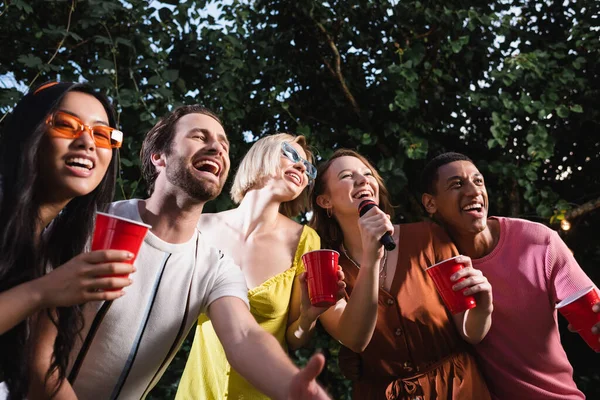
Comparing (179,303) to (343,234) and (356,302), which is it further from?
(343,234)

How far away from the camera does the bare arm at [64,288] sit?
147cm

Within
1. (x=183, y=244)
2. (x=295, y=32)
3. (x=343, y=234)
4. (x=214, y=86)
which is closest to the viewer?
(x=183, y=244)

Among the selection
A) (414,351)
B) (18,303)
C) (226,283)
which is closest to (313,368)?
(18,303)

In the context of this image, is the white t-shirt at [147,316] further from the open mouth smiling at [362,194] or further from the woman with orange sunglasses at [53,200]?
the open mouth smiling at [362,194]

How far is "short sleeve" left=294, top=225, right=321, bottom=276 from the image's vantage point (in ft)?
10.1

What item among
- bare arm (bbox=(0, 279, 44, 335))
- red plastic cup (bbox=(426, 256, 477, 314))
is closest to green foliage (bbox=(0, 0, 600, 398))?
red plastic cup (bbox=(426, 256, 477, 314))

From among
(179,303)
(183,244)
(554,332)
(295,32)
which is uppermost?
(295,32)

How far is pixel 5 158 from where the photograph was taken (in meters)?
1.78

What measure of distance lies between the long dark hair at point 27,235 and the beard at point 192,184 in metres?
0.50

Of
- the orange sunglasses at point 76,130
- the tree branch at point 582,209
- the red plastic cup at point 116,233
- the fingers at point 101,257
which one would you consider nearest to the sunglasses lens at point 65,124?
the orange sunglasses at point 76,130

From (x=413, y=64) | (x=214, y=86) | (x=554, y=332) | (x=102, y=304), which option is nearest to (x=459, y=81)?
(x=413, y=64)

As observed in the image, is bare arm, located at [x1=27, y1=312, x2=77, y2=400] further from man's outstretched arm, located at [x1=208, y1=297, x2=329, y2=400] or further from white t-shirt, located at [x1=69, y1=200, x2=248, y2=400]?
man's outstretched arm, located at [x1=208, y1=297, x2=329, y2=400]

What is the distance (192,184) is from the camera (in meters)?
2.33

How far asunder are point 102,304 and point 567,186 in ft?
15.2
